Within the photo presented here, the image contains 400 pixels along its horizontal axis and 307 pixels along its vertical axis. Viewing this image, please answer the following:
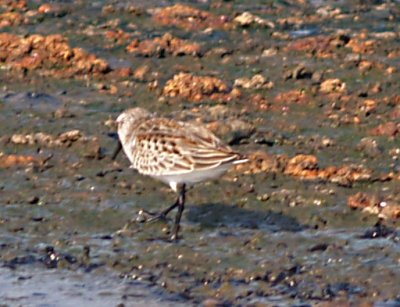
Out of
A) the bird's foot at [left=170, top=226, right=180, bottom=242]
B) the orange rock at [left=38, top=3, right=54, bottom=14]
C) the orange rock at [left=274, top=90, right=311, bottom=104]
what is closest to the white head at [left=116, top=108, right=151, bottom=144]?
the bird's foot at [left=170, top=226, right=180, bottom=242]

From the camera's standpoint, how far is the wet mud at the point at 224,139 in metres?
9.87

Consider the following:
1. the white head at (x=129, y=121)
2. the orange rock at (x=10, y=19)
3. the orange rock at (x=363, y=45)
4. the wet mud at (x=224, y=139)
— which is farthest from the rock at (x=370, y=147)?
the orange rock at (x=10, y=19)

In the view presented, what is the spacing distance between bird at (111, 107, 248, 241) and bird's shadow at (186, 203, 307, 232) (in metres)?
0.22

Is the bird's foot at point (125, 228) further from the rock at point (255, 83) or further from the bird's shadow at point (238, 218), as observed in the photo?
the rock at point (255, 83)

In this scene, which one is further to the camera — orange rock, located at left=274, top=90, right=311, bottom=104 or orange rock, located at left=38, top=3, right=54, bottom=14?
orange rock, located at left=38, top=3, right=54, bottom=14

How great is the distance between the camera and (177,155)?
1061cm

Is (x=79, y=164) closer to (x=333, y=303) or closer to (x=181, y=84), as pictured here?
(x=181, y=84)

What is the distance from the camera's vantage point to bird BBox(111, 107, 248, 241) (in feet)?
34.2

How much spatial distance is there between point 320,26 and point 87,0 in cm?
271

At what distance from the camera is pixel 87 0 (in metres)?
16.1

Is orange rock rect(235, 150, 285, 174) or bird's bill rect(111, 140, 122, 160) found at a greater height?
bird's bill rect(111, 140, 122, 160)

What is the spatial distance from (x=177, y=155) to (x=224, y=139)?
1.79 meters

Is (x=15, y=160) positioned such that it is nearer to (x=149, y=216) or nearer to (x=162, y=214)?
(x=149, y=216)

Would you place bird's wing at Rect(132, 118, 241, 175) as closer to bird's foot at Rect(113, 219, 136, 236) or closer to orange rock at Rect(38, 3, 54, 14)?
bird's foot at Rect(113, 219, 136, 236)
